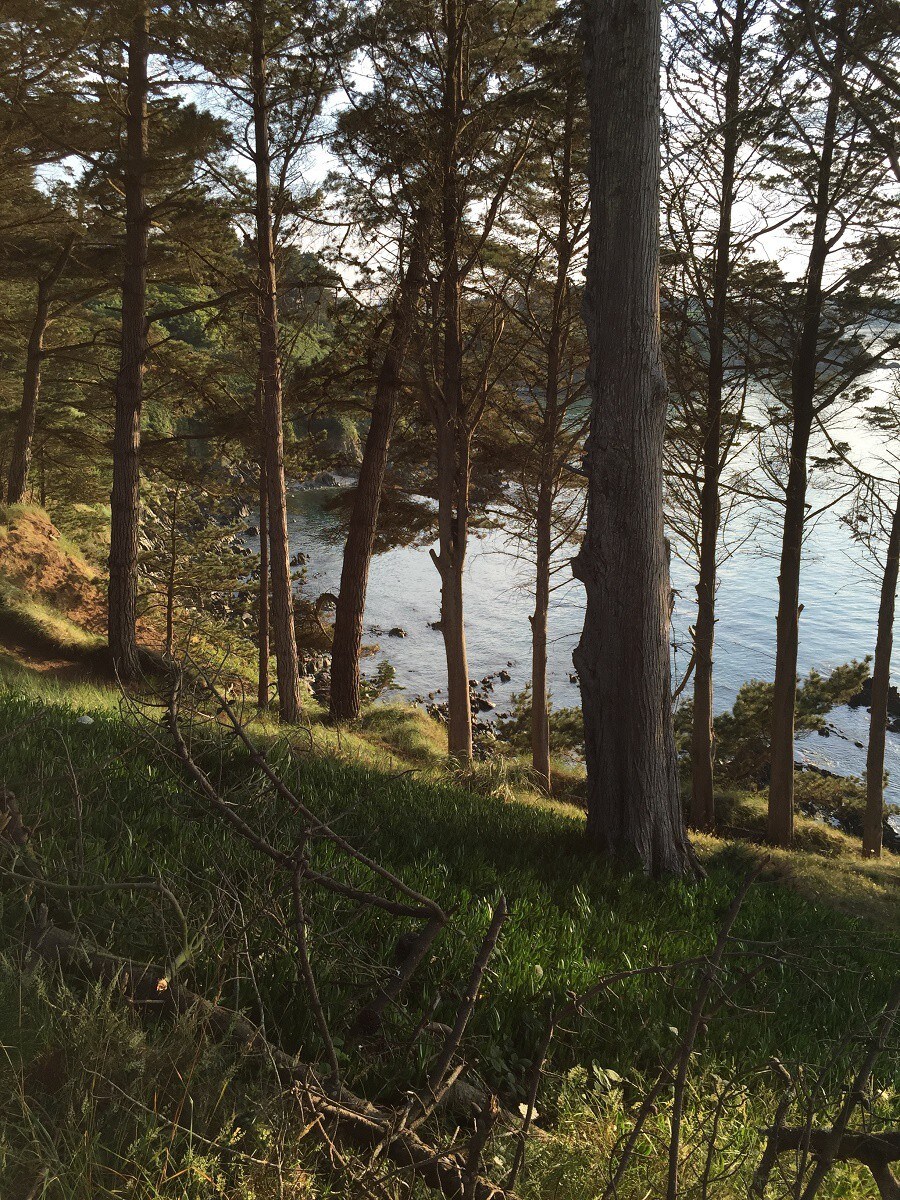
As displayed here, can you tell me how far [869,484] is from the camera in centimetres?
1332

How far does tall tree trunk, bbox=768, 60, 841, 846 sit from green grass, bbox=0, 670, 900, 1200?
646 cm

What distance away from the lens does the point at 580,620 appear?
26453 millimetres

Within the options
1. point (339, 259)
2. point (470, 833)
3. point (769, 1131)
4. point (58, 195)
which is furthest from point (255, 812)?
point (58, 195)

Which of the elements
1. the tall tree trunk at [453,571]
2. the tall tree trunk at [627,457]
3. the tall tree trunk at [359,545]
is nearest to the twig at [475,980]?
the tall tree trunk at [627,457]

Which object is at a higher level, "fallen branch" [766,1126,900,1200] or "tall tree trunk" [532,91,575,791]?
"tall tree trunk" [532,91,575,791]

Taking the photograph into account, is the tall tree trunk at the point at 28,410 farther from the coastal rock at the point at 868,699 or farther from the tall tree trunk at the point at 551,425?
the coastal rock at the point at 868,699

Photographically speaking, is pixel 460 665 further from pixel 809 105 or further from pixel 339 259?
pixel 809 105

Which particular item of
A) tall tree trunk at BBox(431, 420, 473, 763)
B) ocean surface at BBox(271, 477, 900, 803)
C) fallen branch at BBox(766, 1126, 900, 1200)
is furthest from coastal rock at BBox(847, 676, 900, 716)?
fallen branch at BBox(766, 1126, 900, 1200)

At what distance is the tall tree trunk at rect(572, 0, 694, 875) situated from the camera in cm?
599

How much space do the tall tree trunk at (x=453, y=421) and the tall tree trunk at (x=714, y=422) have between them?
136 inches

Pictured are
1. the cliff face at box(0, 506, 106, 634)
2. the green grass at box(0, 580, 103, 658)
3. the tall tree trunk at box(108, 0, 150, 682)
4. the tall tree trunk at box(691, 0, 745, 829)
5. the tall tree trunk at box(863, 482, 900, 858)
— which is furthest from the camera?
the cliff face at box(0, 506, 106, 634)

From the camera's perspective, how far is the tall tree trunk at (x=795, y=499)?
38.1 ft

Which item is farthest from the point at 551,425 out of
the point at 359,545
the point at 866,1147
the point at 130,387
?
the point at 866,1147

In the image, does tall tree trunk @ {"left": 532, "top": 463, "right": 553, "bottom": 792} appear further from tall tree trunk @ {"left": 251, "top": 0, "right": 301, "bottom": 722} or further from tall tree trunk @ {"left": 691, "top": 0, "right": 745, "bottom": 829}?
tall tree trunk @ {"left": 251, "top": 0, "right": 301, "bottom": 722}
